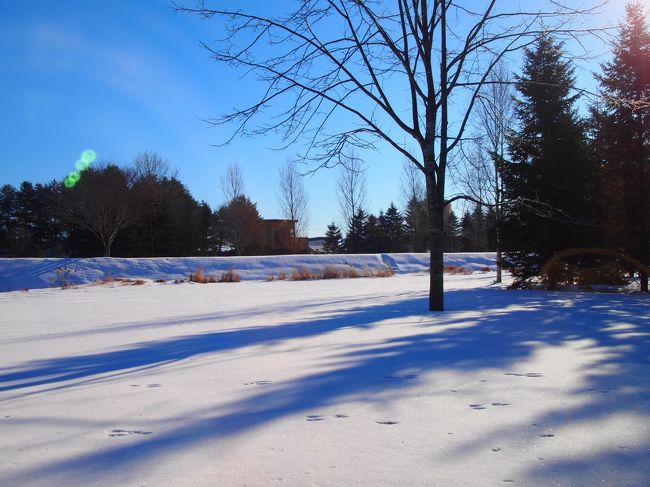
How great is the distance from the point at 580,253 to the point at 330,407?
43.9 feet

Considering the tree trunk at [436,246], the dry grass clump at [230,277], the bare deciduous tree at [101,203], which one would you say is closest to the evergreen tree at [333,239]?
the bare deciduous tree at [101,203]

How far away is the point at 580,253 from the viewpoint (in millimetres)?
14180

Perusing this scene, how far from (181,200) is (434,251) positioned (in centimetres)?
4308

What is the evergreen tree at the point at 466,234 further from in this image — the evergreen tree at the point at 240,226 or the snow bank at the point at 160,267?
the snow bank at the point at 160,267

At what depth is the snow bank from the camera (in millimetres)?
20359

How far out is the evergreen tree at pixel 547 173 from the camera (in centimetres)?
1396

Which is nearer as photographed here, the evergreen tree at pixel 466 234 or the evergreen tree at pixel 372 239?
the evergreen tree at pixel 372 239

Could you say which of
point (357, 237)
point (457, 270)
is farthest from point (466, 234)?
point (457, 270)

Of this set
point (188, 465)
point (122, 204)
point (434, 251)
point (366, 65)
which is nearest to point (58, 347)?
point (188, 465)

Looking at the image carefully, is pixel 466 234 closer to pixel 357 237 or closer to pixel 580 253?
pixel 357 237

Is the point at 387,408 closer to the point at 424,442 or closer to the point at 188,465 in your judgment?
the point at 424,442

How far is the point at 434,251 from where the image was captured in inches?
354

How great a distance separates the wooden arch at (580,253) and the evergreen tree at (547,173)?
0.52 ft

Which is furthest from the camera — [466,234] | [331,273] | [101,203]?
[466,234]
